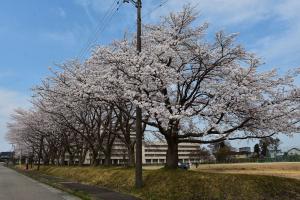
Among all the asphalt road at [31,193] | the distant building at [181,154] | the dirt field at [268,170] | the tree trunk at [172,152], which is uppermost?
the distant building at [181,154]

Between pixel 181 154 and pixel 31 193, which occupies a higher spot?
pixel 181 154

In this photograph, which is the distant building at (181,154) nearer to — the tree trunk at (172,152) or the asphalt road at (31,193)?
the asphalt road at (31,193)

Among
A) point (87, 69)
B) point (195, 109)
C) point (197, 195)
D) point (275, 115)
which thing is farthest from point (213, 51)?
point (87, 69)

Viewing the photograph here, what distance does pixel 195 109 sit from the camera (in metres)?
19.0

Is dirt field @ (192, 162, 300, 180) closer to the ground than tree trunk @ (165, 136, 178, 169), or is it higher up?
closer to the ground

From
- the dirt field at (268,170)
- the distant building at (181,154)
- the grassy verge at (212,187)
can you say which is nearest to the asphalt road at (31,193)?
the grassy verge at (212,187)

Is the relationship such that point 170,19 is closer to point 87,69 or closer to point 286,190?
point 87,69

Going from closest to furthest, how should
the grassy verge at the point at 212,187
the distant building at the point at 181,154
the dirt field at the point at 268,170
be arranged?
the grassy verge at the point at 212,187, the dirt field at the point at 268,170, the distant building at the point at 181,154

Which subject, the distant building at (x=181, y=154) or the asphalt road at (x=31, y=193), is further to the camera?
the distant building at (x=181, y=154)

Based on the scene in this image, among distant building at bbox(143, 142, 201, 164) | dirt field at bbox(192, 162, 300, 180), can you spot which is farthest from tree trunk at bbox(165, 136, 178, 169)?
distant building at bbox(143, 142, 201, 164)

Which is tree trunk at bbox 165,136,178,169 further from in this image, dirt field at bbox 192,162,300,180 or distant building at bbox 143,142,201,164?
distant building at bbox 143,142,201,164

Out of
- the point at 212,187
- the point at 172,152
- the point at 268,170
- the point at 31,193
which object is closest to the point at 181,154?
the point at 268,170

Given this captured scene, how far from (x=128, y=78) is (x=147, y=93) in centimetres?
110

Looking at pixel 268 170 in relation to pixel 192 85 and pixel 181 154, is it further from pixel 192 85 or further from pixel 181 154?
pixel 181 154
